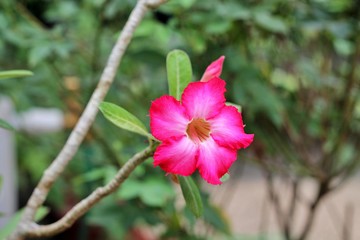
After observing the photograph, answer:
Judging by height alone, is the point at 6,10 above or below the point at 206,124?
below

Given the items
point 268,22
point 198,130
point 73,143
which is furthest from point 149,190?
point 198,130

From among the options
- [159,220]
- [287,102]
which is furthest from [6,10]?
[287,102]

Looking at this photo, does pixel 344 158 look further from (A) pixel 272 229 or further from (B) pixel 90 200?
(B) pixel 90 200

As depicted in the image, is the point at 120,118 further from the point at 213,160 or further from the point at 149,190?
the point at 149,190

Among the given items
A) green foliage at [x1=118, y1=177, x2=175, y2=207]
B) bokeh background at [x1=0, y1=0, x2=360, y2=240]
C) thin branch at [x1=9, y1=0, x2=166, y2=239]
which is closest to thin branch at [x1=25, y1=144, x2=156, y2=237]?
thin branch at [x1=9, y1=0, x2=166, y2=239]

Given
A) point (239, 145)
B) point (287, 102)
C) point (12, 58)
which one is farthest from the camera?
point (12, 58)

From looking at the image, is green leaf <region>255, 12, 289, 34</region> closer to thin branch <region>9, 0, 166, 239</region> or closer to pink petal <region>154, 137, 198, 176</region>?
A: thin branch <region>9, 0, 166, 239</region>
